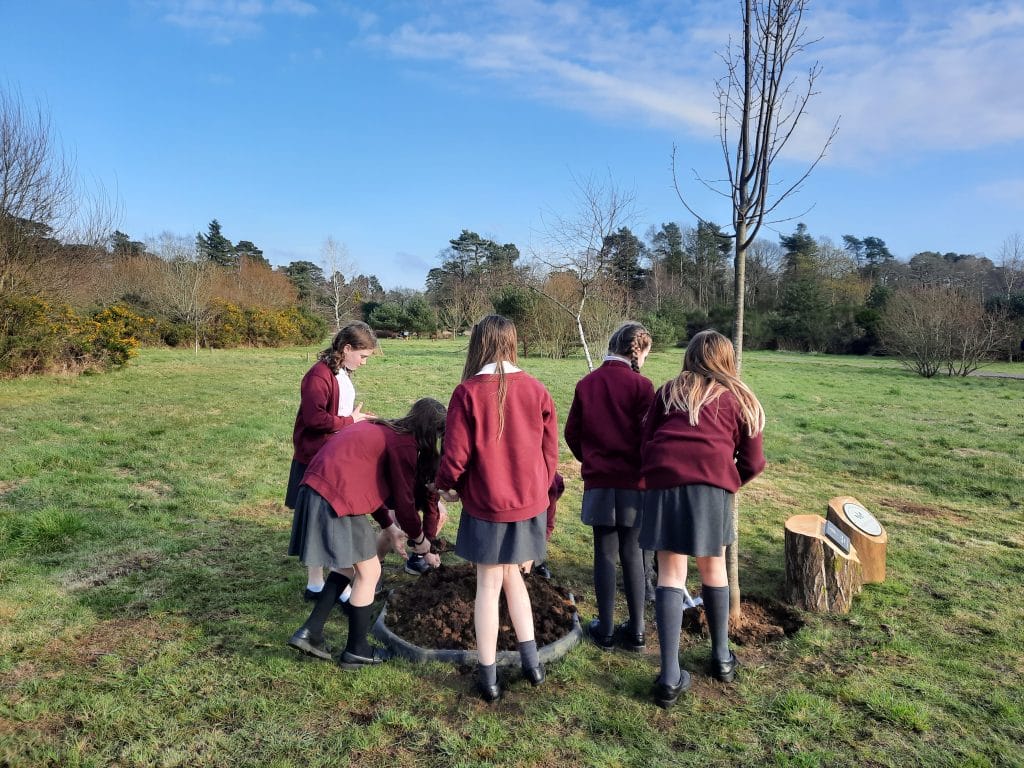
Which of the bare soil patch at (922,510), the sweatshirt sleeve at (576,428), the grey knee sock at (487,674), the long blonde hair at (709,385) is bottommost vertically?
the bare soil patch at (922,510)

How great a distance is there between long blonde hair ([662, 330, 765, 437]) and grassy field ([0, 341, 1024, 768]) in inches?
55.2

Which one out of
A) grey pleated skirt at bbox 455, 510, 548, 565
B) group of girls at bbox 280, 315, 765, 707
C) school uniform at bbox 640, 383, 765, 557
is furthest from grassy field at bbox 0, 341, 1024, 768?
school uniform at bbox 640, 383, 765, 557

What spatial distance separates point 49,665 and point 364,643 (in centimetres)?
161

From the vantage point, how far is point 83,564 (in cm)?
439

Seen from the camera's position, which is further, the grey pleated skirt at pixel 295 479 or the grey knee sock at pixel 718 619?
the grey pleated skirt at pixel 295 479

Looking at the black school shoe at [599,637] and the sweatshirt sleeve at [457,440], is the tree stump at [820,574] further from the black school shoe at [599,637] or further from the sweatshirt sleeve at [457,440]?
the sweatshirt sleeve at [457,440]

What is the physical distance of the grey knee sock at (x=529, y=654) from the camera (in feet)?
9.92

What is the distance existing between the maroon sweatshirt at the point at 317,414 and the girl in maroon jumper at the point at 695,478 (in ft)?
6.69

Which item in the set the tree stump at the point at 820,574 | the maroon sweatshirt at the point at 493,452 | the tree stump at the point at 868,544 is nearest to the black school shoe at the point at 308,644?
the maroon sweatshirt at the point at 493,452

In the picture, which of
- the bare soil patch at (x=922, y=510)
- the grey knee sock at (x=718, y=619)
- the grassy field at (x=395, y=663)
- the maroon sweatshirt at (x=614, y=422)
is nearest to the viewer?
the grassy field at (x=395, y=663)

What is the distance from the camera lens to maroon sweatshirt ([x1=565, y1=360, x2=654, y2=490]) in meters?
3.29

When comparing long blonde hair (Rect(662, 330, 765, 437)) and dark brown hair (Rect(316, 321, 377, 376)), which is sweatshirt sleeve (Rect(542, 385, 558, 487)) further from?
dark brown hair (Rect(316, 321, 377, 376))

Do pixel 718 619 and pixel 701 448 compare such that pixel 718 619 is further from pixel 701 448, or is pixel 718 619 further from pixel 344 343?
pixel 344 343

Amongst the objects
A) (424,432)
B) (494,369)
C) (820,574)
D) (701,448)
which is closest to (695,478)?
(701,448)
